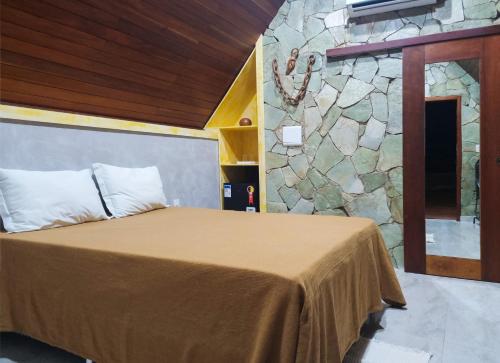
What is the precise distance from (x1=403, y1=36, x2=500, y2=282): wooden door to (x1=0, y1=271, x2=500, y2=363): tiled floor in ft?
1.25

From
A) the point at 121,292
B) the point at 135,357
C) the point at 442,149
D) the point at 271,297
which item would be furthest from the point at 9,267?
the point at 442,149

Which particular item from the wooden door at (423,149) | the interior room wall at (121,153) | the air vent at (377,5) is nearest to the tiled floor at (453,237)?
the wooden door at (423,149)

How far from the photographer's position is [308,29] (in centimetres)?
356

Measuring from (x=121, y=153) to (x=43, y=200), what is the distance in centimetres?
98

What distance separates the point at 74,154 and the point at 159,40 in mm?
1132

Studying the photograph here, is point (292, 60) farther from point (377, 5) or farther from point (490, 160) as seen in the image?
point (490, 160)

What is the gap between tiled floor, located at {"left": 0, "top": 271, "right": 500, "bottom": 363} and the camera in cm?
184

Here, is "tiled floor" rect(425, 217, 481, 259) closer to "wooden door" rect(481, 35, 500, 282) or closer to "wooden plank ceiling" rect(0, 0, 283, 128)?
"wooden door" rect(481, 35, 500, 282)

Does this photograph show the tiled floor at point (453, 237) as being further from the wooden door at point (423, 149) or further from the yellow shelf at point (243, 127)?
the yellow shelf at point (243, 127)

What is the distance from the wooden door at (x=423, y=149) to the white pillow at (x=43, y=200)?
2569 mm

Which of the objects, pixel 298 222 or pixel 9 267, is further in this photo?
pixel 298 222

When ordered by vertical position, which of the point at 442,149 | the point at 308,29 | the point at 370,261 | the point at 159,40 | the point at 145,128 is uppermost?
the point at 308,29

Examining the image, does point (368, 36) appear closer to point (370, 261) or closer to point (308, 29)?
point (308, 29)

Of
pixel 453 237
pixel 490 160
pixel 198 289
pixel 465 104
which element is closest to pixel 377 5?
pixel 465 104
